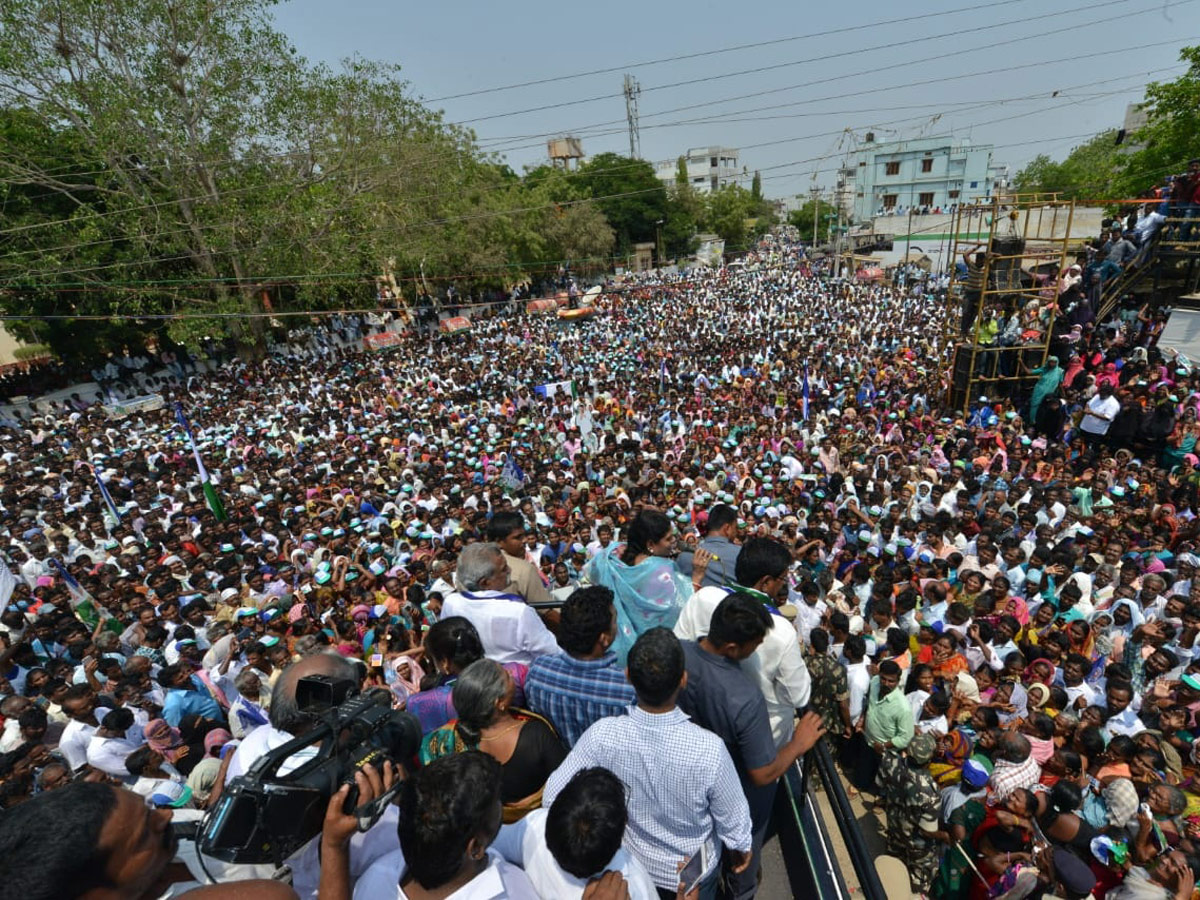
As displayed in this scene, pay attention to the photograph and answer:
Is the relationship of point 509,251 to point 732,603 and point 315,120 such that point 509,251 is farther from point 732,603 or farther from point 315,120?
point 732,603

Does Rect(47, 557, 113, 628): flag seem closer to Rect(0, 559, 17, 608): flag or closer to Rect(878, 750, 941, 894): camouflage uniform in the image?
Rect(0, 559, 17, 608): flag

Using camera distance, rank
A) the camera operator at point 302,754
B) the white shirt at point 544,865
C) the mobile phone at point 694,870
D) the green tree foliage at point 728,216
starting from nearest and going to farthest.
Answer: the white shirt at point 544,865, the camera operator at point 302,754, the mobile phone at point 694,870, the green tree foliage at point 728,216

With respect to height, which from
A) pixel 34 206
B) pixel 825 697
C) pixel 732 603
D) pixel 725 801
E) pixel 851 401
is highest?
pixel 34 206

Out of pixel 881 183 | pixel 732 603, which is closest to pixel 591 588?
pixel 732 603

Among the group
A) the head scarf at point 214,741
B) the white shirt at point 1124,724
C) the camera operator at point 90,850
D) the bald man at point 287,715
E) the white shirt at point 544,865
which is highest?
the camera operator at point 90,850

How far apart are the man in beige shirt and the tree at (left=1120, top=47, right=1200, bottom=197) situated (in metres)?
24.7

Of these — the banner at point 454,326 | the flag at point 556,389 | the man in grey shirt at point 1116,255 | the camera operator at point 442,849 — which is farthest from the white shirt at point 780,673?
the banner at point 454,326

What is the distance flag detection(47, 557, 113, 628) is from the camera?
20.6 feet

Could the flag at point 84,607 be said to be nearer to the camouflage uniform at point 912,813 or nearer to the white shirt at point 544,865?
the white shirt at point 544,865

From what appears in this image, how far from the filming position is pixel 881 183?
49.7 meters

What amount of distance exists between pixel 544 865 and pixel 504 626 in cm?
131

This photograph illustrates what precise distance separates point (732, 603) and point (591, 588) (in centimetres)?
55

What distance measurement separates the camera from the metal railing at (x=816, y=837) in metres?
1.89

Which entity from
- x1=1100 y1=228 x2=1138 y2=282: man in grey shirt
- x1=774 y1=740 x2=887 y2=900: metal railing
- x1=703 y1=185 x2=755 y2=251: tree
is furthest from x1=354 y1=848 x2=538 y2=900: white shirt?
x1=703 y1=185 x2=755 y2=251: tree
